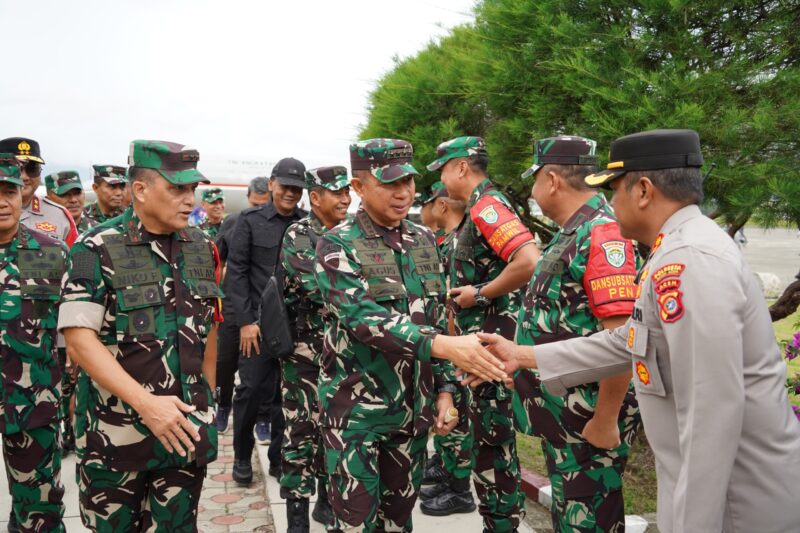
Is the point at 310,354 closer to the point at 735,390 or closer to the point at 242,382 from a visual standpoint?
the point at 242,382

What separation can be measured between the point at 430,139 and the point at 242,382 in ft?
10.5

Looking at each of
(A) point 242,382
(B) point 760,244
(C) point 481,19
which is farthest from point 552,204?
(B) point 760,244

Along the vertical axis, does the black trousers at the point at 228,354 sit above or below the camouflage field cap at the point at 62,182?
below

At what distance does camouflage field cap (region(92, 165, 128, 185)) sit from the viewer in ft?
23.0

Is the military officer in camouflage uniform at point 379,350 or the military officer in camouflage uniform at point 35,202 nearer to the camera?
the military officer in camouflage uniform at point 379,350

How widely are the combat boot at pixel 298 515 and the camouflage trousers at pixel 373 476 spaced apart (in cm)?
118

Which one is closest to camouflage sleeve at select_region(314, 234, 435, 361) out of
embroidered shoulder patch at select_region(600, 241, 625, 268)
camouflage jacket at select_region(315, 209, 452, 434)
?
camouflage jacket at select_region(315, 209, 452, 434)

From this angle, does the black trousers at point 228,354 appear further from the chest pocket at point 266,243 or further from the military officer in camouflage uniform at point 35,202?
the military officer in camouflage uniform at point 35,202

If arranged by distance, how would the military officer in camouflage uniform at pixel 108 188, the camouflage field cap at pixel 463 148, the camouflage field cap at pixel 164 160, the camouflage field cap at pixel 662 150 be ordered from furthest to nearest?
the military officer in camouflage uniform at pixel 108 188
the camouflage field cap at pixel 463 148
the camouflage field cap at pixel 164 160
the camouflage field cap at pixel 662 150

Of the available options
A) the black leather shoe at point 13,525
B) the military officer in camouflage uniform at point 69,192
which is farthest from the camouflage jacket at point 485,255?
the military officer in camouflage uniform at point 69,192

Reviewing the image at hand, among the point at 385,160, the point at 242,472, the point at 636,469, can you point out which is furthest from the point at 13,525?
the point at 636,469

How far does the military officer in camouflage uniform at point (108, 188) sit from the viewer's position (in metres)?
6.98

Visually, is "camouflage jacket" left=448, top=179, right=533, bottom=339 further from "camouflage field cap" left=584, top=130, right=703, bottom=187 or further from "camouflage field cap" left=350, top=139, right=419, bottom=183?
"camouflage field cap" left=584, top=130, right=703, bottom=187

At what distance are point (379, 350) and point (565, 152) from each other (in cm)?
136
